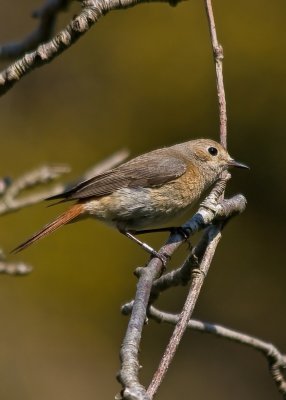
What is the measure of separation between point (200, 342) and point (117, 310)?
96 cm

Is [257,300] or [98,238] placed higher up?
[98,238]

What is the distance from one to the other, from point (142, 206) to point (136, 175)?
0.32 meters

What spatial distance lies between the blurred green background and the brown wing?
3684 millimetres

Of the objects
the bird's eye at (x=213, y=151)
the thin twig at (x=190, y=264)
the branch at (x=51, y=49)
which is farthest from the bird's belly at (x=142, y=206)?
the branch at (x=51, y=49)

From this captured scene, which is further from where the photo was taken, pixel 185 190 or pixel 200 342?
pixel 200 342

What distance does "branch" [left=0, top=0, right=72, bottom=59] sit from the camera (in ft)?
14.0

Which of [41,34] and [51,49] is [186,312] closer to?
[51,49]

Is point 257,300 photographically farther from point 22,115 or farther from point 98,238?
point 22,115

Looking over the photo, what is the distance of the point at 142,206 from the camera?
4.76m

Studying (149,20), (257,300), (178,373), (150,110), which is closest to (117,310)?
(178,373)

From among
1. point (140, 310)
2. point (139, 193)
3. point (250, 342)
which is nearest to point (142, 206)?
point (139, 193)

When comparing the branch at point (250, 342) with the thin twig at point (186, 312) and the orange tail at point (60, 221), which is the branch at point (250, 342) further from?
the orange tail at point (60, 221)

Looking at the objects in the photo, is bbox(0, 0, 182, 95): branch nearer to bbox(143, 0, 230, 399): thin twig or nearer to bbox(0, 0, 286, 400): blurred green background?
bbox(143, 0, 230, 399): thin twig

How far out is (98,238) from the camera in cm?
911
